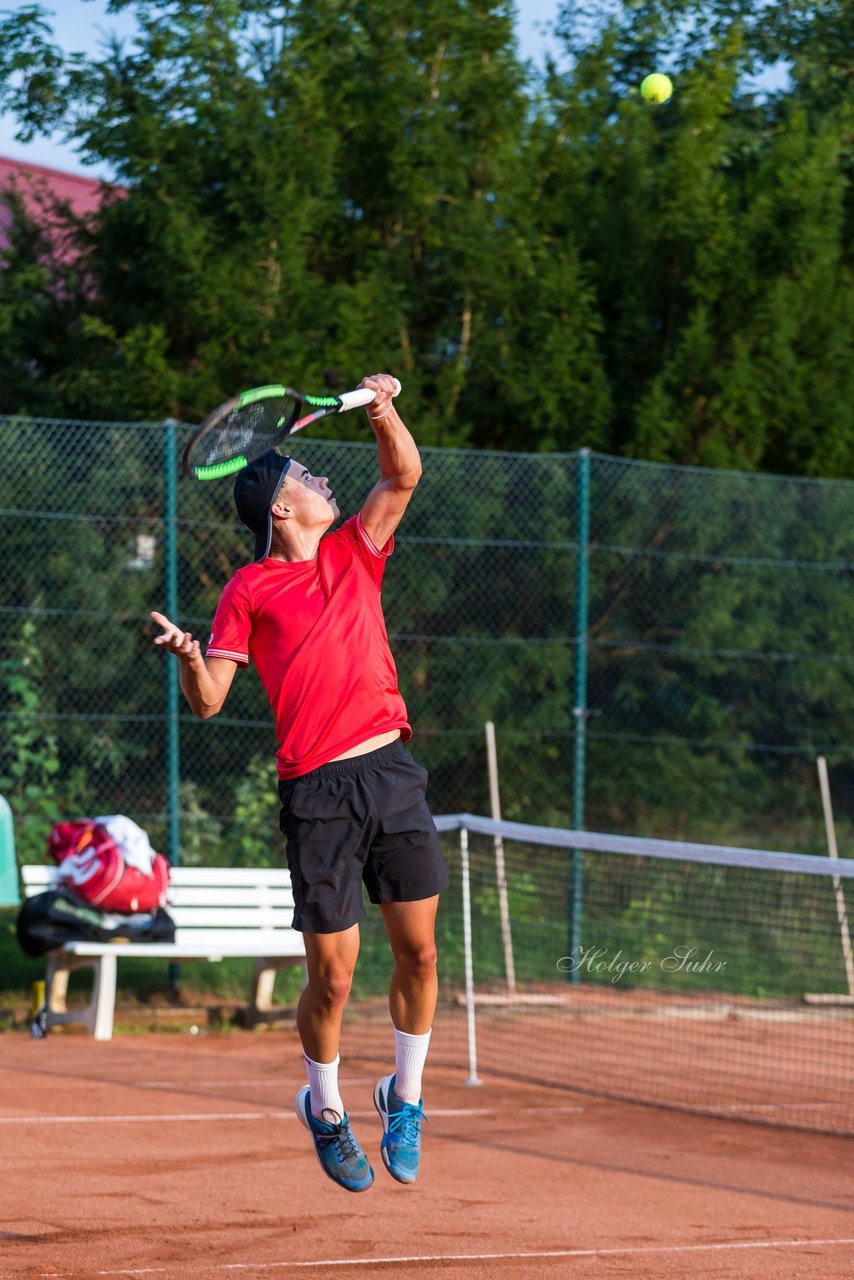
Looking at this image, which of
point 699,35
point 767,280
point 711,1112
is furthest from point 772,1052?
point 699,35

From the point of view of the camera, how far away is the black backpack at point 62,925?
8586mm

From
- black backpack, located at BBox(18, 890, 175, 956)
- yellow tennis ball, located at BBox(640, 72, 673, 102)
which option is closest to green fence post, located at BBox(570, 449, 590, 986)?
yellow tennis ball, located at BBox(640, 72, 673, 102)

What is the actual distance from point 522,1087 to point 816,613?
4196 millimetres

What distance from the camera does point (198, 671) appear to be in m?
4.41

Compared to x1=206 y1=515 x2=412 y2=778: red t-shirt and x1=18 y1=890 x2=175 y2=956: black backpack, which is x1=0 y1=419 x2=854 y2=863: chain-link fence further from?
x1=206 y1=515 x2=412 y2=778: red t-shirt

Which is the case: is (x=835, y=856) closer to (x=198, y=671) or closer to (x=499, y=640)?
(x=499, y=640)

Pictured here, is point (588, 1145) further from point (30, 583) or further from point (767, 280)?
point (767, 280)

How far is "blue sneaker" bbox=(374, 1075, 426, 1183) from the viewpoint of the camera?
456 centimetres

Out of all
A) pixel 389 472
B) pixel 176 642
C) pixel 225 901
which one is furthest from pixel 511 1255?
pixel 225 901

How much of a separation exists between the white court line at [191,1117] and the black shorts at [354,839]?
8.38 ft

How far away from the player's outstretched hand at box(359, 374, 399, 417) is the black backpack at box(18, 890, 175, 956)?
191 inches

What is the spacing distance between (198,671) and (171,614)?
4.95 m

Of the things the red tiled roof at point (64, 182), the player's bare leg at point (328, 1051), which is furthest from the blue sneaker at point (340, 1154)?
the red tiled roof at point (64, 182)

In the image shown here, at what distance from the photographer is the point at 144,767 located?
930 cm
